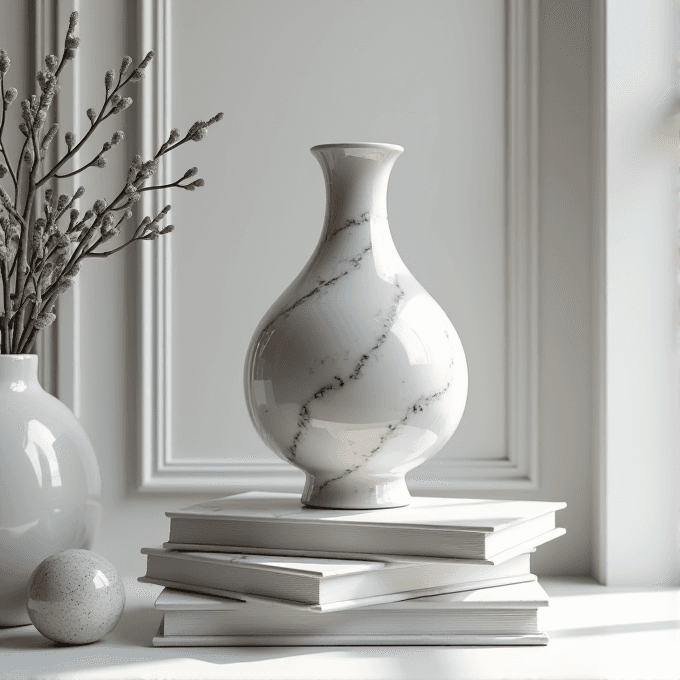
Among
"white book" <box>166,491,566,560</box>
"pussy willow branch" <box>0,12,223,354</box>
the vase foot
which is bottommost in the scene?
"white book" <box>166,491,566,560</box>

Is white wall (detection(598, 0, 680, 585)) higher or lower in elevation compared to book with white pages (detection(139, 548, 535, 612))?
higher

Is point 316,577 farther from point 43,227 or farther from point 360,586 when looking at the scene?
point 43,227

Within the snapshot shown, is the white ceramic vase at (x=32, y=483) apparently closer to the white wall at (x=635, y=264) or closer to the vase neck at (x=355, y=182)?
the vase neck at (x=355, y=182)

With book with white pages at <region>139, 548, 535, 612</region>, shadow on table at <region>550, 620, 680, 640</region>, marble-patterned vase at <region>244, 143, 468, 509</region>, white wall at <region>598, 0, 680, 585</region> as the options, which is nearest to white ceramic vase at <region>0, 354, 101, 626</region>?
book with white pages at <region>139, 548, 535, 612</region>

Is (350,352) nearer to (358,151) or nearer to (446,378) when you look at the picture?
(446,378)

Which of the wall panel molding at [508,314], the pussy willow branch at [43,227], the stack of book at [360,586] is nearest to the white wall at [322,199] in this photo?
the wall panel molding at [508,314]

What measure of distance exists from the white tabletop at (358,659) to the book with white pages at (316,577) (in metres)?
0.05

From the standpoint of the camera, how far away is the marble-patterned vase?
909 millimetres

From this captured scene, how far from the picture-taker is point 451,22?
4.20ft

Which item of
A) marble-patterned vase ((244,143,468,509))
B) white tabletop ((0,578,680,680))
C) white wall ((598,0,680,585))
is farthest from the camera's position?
white wall ((598,0,680,585))

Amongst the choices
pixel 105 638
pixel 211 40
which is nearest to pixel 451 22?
pixel 211 40

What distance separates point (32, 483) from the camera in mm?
951

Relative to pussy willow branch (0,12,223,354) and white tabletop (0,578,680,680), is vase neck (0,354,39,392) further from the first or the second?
white tabletop (0,578,680,680)

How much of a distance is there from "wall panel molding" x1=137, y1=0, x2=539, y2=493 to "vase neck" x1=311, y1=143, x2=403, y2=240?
0.36 meters
